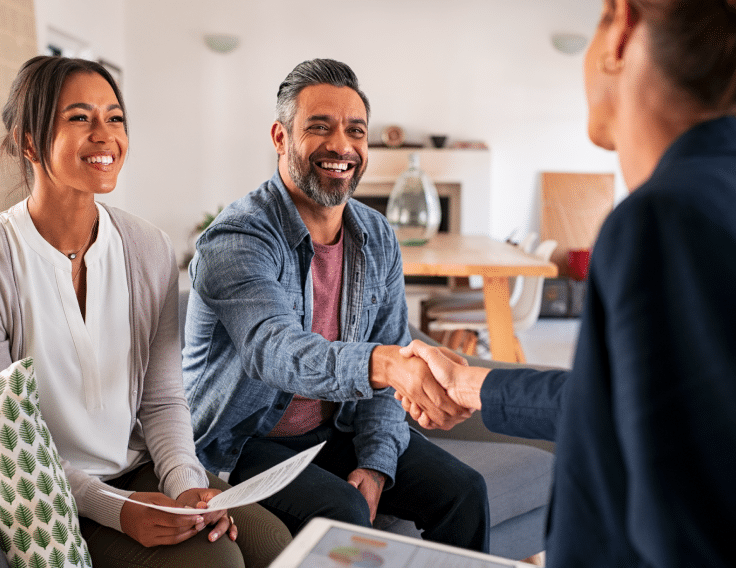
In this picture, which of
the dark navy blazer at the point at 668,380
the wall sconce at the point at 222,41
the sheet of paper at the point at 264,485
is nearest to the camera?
the dark navy blazer at the point at 668,380

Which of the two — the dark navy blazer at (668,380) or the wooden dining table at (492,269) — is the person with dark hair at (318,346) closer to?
the dark navy blazer at (668,380)

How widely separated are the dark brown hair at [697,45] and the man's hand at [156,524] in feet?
3.05

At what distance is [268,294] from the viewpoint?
1.37m

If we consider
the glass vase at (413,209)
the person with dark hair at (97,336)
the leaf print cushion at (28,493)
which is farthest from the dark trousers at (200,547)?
the glass vase at (413,209)

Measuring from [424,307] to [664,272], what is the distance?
354 centimetres

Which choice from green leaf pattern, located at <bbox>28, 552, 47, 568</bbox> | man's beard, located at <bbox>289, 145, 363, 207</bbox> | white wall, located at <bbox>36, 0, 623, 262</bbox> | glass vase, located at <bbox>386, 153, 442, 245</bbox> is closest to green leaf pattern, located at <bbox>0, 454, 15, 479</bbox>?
green leaf pattern, located at <bbox>28, 552, 47, 568</bbox>

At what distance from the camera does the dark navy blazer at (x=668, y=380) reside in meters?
0.45

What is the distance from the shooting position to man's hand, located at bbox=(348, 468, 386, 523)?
57.4 inches

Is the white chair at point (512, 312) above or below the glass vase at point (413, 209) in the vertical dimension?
below

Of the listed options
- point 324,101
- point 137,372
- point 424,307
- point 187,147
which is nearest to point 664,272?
point 137,372

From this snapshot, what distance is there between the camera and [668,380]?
455mm

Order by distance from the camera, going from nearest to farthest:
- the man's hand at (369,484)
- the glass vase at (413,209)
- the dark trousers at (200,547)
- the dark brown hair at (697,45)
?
the dark brown hair at (697,45) → the dark trousers at (200,547) → the man's hand at (369,484) → the glass vase at (413,209)

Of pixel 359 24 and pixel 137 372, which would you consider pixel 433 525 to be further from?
pixel 359 24

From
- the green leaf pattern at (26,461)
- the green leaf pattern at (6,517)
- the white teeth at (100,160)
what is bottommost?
the green leaf pattern at (6,517)
